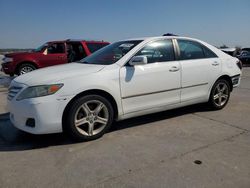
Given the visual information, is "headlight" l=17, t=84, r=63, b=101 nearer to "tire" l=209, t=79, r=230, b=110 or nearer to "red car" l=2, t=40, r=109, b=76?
"tire" l=209, t=79, r=230, b=110

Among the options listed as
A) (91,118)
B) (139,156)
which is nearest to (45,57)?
(91,118)

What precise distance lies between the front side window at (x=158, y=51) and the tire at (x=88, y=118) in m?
1.07

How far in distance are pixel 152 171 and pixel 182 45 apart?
8.87ft

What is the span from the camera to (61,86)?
362 cm

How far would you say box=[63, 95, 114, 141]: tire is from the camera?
3.72m

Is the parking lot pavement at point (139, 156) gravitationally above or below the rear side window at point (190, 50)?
below

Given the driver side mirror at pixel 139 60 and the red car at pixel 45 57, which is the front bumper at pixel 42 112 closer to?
the driver side mirror at pixel 139 60

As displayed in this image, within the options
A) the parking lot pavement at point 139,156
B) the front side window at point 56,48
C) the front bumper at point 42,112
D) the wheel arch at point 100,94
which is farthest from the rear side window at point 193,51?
the front side window at point 56,48

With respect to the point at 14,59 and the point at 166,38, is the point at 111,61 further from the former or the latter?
the point at 14,59

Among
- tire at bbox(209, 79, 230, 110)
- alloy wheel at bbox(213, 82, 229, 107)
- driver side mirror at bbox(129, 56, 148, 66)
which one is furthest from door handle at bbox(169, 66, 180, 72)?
alloy wheel at bbox(213, 82, 229, 107)

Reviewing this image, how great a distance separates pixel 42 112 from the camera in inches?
139

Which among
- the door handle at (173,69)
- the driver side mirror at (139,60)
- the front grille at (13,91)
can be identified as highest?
the driver side mirror at (139,60)

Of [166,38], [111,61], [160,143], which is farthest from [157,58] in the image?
[160,143]

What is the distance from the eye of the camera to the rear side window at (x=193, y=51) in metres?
4.87
